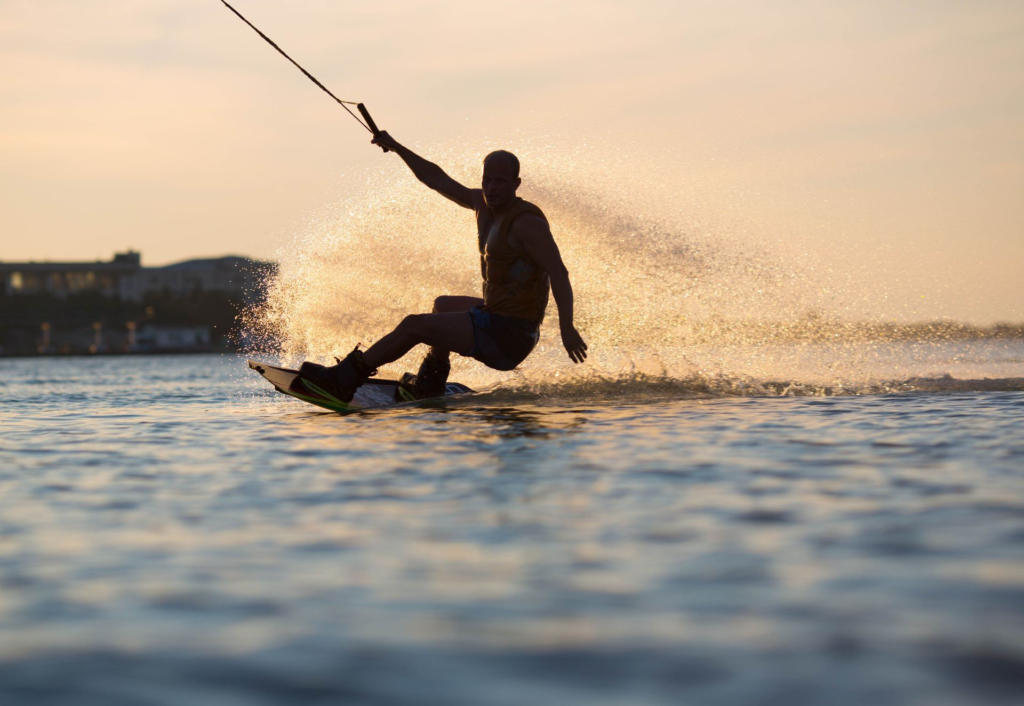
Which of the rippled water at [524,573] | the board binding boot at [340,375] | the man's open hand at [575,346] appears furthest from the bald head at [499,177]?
the rippled water at [524,573]

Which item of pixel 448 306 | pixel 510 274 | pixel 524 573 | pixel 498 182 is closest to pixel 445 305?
pixel 448 306

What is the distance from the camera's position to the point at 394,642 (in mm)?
1933

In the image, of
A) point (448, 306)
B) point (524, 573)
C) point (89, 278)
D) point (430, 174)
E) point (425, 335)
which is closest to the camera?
point (524, 573)

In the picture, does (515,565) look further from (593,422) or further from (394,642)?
(593,422)

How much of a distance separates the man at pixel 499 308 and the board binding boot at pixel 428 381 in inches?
8.4

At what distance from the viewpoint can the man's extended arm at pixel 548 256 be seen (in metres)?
6.75

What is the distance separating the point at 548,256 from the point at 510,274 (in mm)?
329

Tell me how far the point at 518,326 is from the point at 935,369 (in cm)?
495

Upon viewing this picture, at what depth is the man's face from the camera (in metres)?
6.77

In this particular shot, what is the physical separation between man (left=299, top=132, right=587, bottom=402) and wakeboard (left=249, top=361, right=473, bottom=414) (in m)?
0.09

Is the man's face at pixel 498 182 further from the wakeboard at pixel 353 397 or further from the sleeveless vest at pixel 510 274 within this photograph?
the wakeboard at pixel 353 397

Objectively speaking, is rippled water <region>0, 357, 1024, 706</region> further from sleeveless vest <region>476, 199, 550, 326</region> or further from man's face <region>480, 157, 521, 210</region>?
man's face <region>480, 157, 521, 210</region>

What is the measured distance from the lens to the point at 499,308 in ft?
23.1

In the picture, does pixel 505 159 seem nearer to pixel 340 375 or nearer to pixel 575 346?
pixel 575 346
